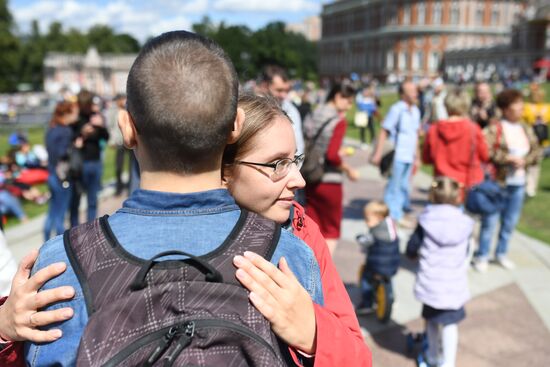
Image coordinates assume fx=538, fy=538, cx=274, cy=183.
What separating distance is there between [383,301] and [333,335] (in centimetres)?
344

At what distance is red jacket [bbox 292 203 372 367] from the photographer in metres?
1.31

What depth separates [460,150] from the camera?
227 inches

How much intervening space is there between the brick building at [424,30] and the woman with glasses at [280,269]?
246 feet

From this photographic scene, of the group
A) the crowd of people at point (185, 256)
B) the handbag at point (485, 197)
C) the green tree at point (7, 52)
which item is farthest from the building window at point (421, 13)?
the crowd of people at point (185, 256)

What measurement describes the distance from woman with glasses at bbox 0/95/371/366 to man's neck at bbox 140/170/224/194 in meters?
0.23

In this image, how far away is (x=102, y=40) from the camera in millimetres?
97250

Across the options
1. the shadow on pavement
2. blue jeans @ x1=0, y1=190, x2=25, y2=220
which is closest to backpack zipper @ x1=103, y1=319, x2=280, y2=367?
the shadow on pavement

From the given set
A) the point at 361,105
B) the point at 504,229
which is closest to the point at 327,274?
the point at 504,229

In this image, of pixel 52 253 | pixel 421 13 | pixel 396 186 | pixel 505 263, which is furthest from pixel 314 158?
pixel 421 13

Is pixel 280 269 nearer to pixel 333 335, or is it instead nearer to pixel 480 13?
pixel 333 335

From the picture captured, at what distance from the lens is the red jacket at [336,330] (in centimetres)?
131

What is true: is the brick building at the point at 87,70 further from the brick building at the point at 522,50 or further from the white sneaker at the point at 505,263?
the white sneaker at the point at 505,263

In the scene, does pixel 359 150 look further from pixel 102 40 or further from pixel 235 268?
pixel 102 40

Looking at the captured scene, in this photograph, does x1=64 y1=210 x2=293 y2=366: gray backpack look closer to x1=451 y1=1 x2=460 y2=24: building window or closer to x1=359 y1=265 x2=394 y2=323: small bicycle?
x1=359 y1=265 x2=394 y2=323: small bicycle
